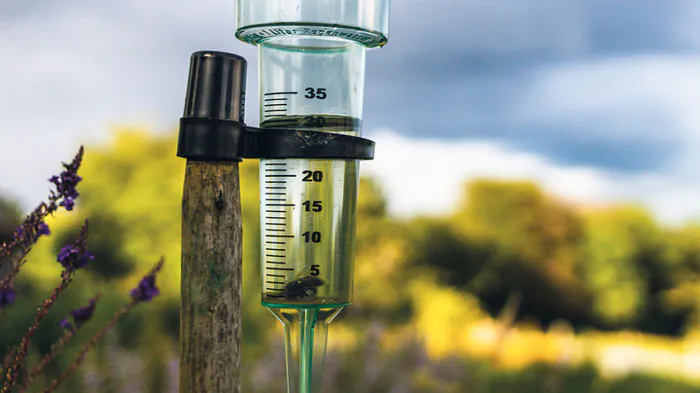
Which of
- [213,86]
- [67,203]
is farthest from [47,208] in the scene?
[213,86]

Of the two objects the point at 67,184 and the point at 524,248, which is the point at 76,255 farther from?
the point at 524,248

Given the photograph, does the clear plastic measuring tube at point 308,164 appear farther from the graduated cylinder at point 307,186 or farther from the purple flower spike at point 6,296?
the purple flower spike at point 6,296

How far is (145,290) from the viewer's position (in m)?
1.55

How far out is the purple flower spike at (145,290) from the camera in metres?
1.54

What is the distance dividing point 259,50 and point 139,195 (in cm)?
838

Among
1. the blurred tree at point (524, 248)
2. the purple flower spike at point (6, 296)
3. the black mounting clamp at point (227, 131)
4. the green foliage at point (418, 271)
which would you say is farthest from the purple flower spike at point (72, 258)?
the blurred tree at point (524, 248)

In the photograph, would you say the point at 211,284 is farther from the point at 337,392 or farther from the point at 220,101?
the point at 337,392

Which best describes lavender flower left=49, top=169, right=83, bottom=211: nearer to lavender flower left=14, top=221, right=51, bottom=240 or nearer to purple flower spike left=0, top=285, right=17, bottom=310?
lavender flower left=14, top=221, right=51, bottom=240

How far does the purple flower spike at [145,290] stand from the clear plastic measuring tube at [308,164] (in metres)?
0.25

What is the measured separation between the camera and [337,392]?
433 cm

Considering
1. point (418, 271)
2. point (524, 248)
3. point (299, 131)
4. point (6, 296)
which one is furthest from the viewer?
point (524, 248)

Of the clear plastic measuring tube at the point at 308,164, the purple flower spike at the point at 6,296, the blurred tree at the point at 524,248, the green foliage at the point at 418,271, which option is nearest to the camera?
the purple flower spike at the point at 6,296

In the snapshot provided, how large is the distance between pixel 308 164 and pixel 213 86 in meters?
0.27

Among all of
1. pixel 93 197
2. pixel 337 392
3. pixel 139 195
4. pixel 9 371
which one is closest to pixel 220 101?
pixel 9 371
